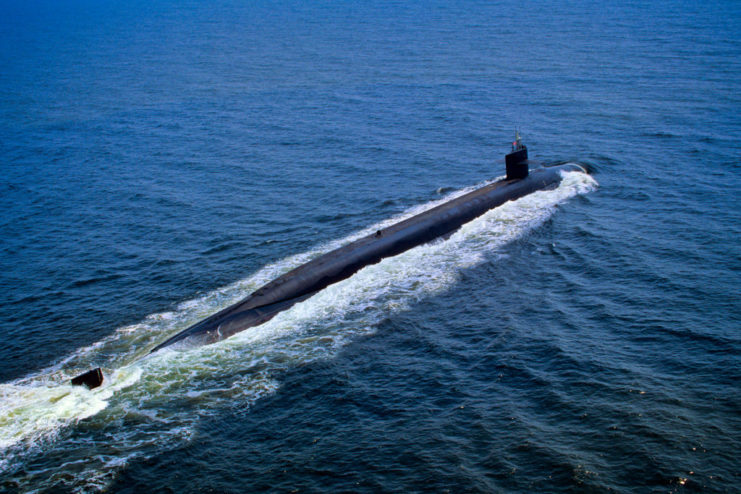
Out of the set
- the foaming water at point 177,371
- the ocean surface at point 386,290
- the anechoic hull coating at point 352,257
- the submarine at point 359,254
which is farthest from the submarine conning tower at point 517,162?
the foaming water at point 177,371

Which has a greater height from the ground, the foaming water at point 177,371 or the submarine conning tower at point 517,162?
the submarine conning tower at point 517,162

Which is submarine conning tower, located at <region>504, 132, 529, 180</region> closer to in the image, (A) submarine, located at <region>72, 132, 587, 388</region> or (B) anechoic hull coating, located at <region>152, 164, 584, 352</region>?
(A) submarine, located at <region>72, 132, 587, 388</region>

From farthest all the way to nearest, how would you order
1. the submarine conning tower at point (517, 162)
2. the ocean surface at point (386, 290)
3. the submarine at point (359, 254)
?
the submarine conning tower at point (517, 162) < the submarine at point (359, 254) < the ocean surface at point (386, 290)

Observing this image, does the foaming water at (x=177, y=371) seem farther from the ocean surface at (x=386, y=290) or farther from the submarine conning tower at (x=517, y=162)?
the submarine conning tower at (x=517, y=162)

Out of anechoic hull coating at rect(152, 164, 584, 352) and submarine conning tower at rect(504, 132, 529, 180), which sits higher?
submarine conning tower at rect(504, 132, 529, 180)

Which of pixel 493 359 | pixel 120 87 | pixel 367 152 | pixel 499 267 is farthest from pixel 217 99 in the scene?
pixel 493 359

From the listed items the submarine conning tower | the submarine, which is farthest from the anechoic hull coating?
the submarine conning tower

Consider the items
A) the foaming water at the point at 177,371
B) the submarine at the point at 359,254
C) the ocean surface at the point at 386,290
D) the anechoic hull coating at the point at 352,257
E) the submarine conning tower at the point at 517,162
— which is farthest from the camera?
the submarine conning tower at the point at 517,162
